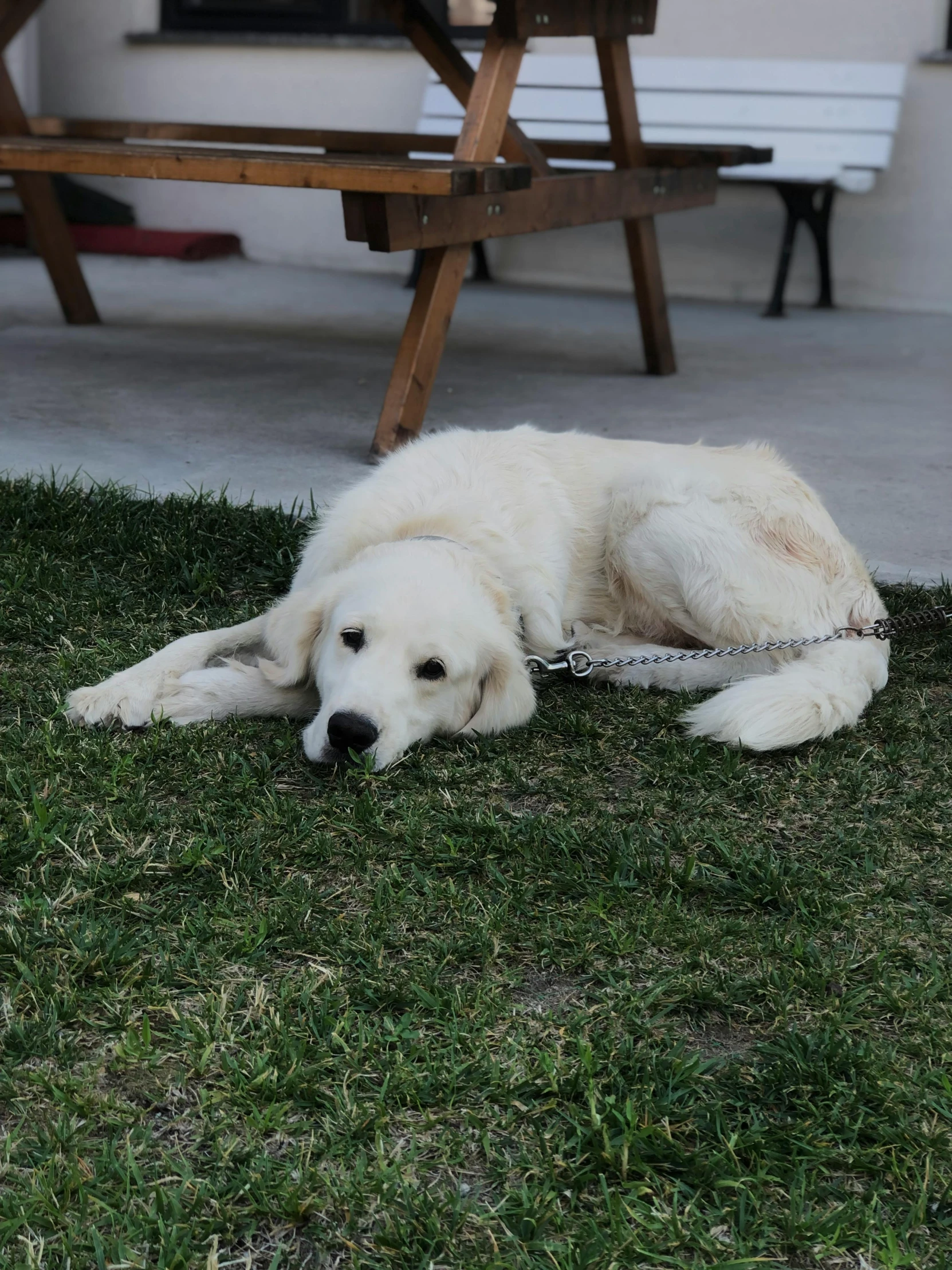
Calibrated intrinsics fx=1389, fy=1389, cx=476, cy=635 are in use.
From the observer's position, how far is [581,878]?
2.17 m

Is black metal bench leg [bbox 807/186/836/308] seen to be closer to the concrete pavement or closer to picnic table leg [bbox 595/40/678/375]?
the concrete pavement

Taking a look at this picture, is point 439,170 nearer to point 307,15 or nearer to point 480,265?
point 480,265

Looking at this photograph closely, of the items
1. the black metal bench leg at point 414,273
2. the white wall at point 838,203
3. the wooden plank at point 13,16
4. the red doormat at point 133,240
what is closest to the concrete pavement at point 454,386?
the black metal bench leg at point 414,273

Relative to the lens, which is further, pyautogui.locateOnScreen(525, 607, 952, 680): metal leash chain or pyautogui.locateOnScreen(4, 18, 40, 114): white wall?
pyautogui.locateOnScreen(4, 18, 40, 114): white wall

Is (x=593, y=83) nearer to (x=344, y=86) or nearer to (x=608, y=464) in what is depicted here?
(x=344, y=86)

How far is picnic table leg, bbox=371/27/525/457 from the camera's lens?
173 inches

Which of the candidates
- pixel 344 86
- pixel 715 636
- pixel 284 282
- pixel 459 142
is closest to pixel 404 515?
pixel 715 636

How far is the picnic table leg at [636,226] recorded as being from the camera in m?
5.74

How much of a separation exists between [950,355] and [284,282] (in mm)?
4066

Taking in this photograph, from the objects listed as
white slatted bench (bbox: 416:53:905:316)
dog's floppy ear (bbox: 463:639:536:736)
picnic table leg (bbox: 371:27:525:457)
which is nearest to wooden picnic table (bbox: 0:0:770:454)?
picnic table leg (bbox: 371:27:525:457)

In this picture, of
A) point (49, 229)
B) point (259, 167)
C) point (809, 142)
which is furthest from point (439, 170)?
point (809, 142)

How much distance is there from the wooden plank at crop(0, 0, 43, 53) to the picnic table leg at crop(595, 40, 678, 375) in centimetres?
270

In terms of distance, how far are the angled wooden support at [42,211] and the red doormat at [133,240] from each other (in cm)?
274

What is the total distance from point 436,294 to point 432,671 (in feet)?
7.22
